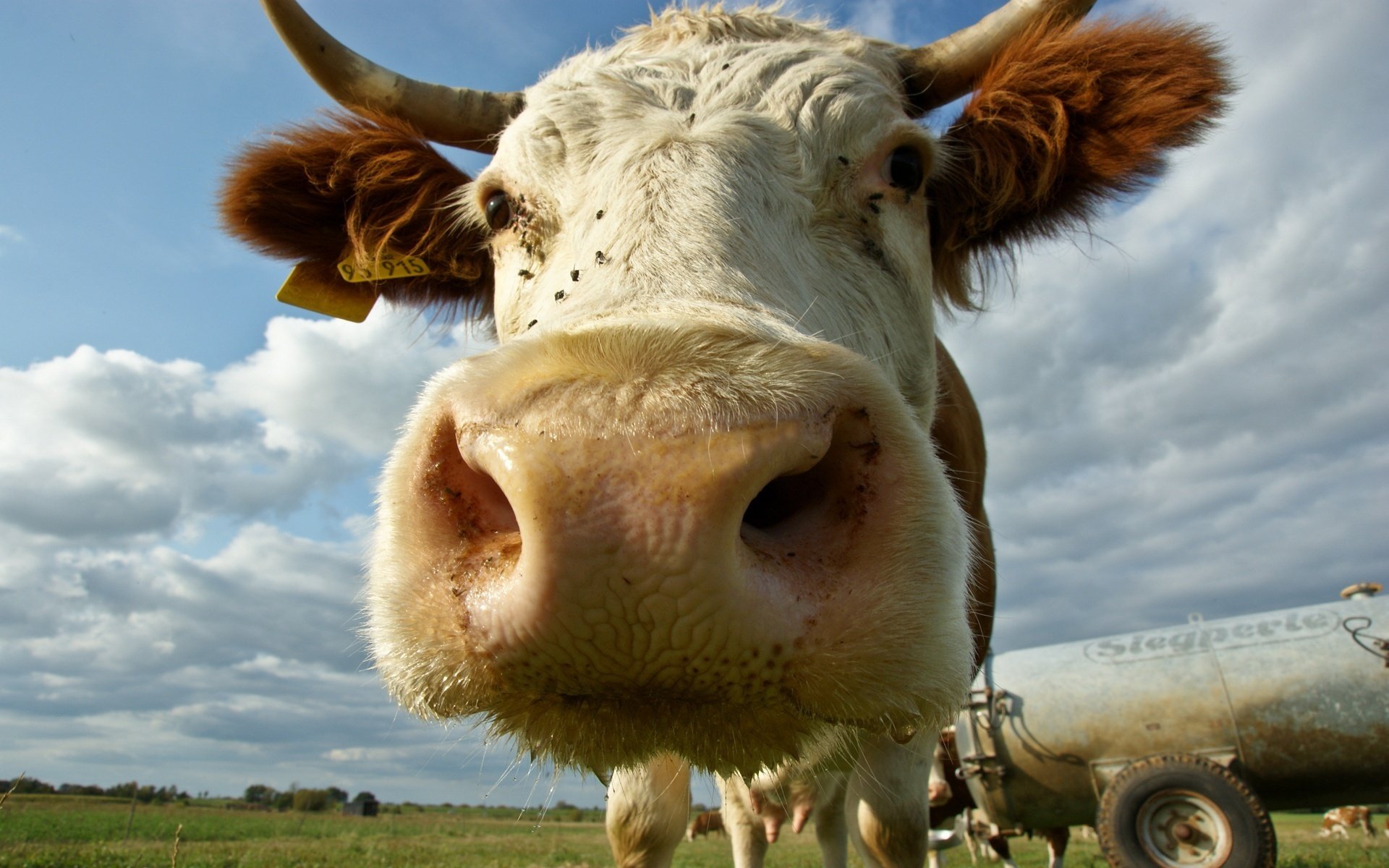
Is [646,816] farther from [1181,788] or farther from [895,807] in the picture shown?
[1181,788]

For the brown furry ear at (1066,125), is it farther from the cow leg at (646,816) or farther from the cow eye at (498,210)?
the cow leg at (646,816)

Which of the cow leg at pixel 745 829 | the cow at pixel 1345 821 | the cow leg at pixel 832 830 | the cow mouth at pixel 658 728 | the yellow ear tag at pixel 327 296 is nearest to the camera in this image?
the cow mouth at pixel 658 728

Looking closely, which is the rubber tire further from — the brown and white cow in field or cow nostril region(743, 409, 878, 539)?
cow nostril region(743, 409, 878, 539)

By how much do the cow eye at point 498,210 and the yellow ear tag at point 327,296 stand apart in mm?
1546

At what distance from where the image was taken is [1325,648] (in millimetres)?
8117

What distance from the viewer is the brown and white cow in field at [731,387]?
1.04 meters

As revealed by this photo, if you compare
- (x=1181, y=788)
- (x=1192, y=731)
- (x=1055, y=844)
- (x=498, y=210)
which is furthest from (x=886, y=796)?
(x=1055, y=844)

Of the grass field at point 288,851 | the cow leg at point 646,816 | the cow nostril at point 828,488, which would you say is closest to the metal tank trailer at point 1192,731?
the grass field at point 288,851

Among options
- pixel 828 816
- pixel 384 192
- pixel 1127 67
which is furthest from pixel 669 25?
pixel 828 816

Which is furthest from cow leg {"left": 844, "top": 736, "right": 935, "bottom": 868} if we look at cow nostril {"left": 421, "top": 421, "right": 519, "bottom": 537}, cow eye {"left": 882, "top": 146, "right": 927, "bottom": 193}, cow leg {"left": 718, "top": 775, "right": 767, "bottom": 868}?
cow nostril {"left": 421, "top": 421, "right": 519, "bottom": 537}

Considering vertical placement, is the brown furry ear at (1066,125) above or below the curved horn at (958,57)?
below

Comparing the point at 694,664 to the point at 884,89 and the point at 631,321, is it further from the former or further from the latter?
the point at 884,89

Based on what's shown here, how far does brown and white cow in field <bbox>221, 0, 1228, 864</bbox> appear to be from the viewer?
3.40 ft

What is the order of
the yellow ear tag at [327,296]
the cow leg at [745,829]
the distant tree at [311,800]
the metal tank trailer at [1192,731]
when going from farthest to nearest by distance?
the distant tree at [311,800], the metal tank trailer at [1192,731], the cow leg at [745,829], the yellow ear tag at [327,296]
